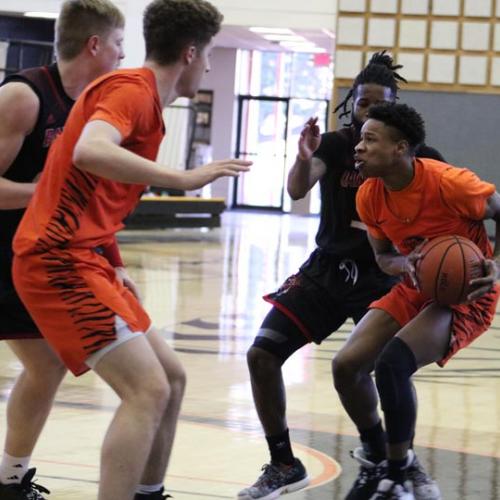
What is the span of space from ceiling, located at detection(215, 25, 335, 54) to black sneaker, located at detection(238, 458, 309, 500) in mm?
18526

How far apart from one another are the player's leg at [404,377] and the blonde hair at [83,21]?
1588 millimetres

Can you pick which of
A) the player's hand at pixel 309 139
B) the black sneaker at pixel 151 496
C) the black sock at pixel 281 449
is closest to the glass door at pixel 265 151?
the player's hand at pixel 309 139

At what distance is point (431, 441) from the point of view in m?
6.19

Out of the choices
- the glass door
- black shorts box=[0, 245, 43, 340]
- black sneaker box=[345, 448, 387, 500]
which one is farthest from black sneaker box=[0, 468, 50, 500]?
the glass door

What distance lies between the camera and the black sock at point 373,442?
534 cm

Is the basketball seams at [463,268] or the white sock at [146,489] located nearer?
the white sock at [146,489]

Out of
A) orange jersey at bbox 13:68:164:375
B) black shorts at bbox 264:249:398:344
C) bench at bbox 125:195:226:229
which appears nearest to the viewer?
orange jersey at bbox 13:68:164:375

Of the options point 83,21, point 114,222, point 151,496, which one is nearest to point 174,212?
point 83,21

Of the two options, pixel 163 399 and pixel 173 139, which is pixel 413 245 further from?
pixel 173 139

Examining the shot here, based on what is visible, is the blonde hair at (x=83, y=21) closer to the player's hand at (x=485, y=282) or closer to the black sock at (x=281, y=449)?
the player's hand at (x=485, y=282)

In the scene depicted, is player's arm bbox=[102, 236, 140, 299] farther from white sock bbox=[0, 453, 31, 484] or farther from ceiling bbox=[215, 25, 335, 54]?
ceiling bbox=[215, 25, 335, 54]

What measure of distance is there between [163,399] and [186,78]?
103cm

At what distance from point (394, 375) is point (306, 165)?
1038mm

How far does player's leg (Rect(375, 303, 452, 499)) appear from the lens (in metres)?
4.80
